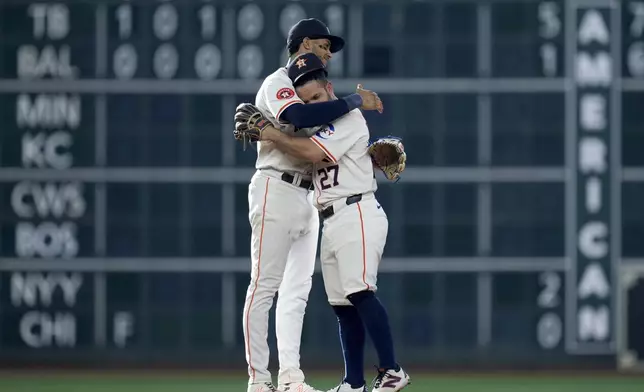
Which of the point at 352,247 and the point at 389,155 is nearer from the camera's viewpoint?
the point at 352,247

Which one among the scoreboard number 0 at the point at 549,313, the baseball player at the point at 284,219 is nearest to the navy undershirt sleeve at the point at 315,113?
the baseball player at the point at 284,219

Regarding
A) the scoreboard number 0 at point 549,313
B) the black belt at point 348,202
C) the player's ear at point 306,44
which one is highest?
the player's ear at point 306,44

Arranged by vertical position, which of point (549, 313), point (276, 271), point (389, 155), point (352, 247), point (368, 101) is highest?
point (368, 101)

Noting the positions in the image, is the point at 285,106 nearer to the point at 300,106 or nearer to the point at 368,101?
the point at 300,106

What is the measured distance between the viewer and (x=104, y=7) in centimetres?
1020

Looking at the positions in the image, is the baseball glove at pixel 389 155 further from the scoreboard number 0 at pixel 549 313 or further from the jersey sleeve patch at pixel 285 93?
the scoreboard number 0 at pixel 549 313

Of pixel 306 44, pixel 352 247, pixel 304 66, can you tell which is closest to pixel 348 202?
pixel 352 247

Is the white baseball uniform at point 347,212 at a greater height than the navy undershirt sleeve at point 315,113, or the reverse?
the navy undershirt sleeve at point 315,113

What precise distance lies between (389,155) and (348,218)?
42cm

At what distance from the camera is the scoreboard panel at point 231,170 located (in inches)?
402

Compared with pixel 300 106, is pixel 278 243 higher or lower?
lower

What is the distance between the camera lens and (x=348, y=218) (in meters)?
6.01

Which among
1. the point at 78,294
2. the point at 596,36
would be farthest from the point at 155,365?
the point at 596,36

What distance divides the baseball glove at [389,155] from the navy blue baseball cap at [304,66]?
1.38 feet
